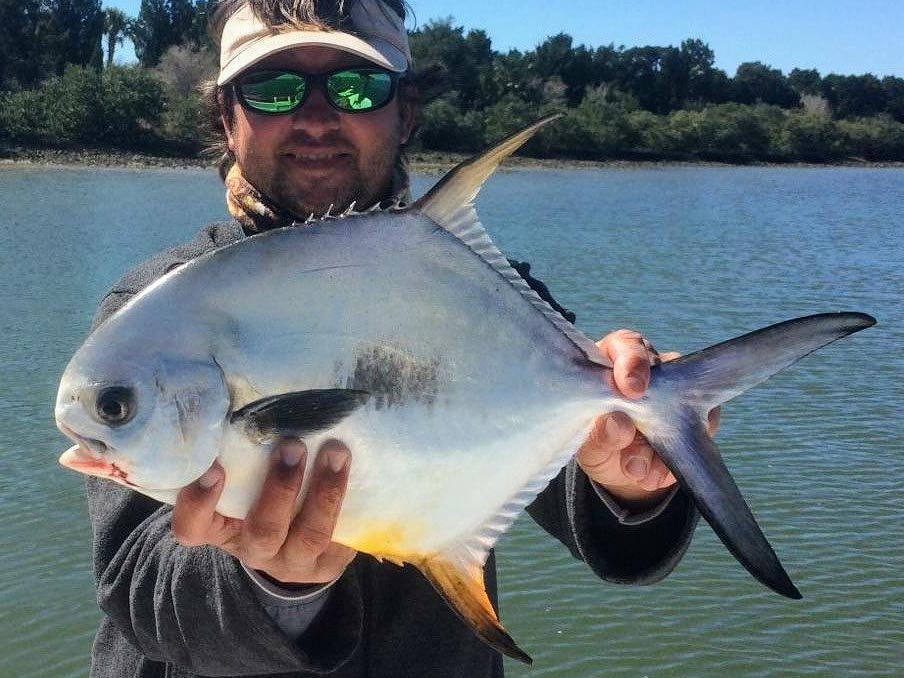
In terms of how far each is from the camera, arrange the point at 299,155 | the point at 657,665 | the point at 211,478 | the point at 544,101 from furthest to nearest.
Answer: the point at 544,101 < the point at 657,665 < the point at 299,155 < the point at 211,478

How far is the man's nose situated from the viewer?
3.01 meters

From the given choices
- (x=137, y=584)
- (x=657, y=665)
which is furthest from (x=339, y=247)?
(x=657, y=665)

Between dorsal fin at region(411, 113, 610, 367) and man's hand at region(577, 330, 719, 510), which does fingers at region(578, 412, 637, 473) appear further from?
dorsal fin at region(411, 113, 610, 367)

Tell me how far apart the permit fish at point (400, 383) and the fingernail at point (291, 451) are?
0.02 metres

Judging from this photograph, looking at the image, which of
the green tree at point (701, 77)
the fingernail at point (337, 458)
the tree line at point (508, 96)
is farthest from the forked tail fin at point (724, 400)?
the green tree at point (701, 77)

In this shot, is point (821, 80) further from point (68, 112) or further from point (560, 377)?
point (560, 377)

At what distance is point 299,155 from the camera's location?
305cm

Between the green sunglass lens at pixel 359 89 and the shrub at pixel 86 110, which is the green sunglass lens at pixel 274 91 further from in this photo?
the shrub at pixel 86 110

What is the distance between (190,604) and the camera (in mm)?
2312

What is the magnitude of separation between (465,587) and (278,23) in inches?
73.1

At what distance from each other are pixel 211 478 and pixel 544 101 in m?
84.9

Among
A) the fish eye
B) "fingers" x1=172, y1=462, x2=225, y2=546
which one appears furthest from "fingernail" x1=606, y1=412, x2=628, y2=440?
the fish eye

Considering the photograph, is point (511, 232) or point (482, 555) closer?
point (482, 555)

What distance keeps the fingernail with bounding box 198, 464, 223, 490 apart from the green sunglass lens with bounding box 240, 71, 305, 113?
150 centimetres
